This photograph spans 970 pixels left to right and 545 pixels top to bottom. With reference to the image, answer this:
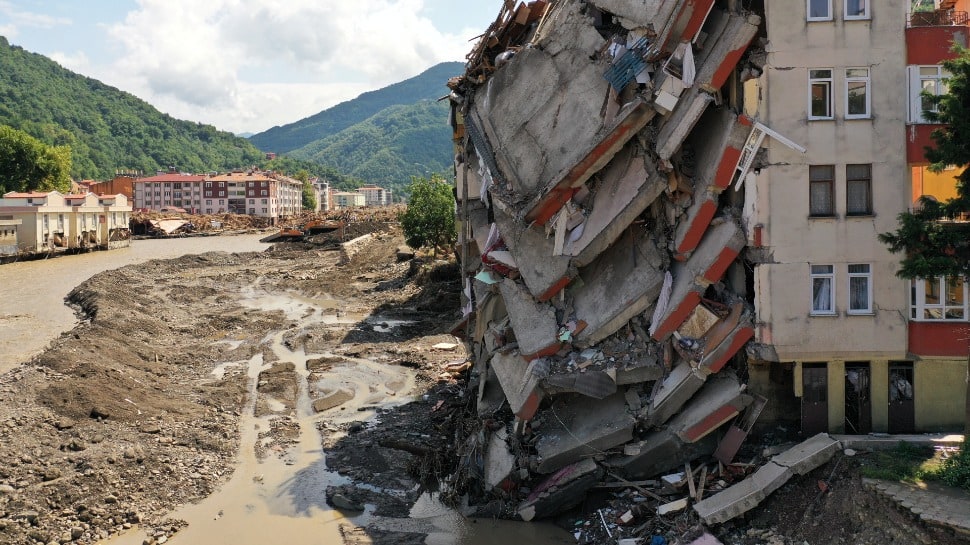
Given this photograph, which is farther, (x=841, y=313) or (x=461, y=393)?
(x=461, y=393)

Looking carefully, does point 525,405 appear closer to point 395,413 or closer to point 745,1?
point 395,413

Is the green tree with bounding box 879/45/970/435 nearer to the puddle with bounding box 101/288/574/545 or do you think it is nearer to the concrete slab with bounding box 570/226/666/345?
the concrete slab with bounding box 570/226/666/345

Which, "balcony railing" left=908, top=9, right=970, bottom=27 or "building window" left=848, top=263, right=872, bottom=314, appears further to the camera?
"balcony railing" left=908, top=9, right=970, bottom=27

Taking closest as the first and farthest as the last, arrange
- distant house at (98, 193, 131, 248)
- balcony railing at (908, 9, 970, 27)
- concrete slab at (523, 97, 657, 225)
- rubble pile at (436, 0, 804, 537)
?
rubble pile at (436, 0, 804, 537), balcony railing at (908, 9, 970, 27), concrete slab at (523, 97, 657, 225), distant house at (98, 193, 131, 248)

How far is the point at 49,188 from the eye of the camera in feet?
275

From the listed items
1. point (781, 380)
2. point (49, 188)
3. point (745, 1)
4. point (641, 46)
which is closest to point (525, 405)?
point (781, 380)

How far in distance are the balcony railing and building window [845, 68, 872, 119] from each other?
5.57ft

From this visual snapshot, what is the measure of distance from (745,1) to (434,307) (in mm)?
24478

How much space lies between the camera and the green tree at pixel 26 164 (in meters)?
81.6

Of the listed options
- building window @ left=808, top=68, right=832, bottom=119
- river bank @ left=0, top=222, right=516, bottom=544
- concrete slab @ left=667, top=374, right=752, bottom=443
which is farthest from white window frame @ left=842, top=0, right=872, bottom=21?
river bank @ left=0, top=222, right=516, bottom=544

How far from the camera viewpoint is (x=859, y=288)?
1362 cm

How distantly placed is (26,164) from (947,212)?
305 feet

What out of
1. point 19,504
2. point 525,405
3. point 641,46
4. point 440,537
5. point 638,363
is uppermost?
point 641,46

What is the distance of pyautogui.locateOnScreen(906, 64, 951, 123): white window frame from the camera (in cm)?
1345
